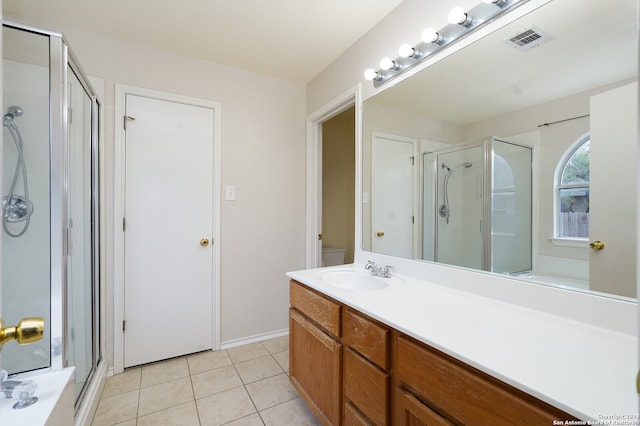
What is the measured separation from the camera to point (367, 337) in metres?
1.13

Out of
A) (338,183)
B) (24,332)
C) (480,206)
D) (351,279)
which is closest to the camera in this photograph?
(24,332)

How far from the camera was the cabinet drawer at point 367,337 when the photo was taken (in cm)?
105

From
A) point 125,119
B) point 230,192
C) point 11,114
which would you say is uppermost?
point 125,119

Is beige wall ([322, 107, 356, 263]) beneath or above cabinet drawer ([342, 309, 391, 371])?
above

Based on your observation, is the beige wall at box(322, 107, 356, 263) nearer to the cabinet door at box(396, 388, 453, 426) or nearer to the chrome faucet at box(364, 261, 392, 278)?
the chrome faucet at box(364, 261, 392, 278)

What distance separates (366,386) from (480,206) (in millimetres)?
922

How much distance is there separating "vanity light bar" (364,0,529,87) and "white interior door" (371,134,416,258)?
0.40m

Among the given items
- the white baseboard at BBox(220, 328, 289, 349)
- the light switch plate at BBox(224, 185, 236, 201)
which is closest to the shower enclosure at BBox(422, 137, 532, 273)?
the light switch plate at BBox(224, 185, 236, 201)

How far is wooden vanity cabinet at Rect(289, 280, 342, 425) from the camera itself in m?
1.32

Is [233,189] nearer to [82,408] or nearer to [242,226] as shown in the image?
[242,226]

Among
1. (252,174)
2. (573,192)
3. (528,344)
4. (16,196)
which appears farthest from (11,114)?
(573,192)

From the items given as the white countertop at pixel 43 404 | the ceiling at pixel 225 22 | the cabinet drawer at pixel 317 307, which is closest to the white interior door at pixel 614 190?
the cabinet drawer at pixel 317 307

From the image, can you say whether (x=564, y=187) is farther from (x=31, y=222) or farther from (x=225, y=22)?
(x=31, y=222)

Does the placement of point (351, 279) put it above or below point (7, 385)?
above
